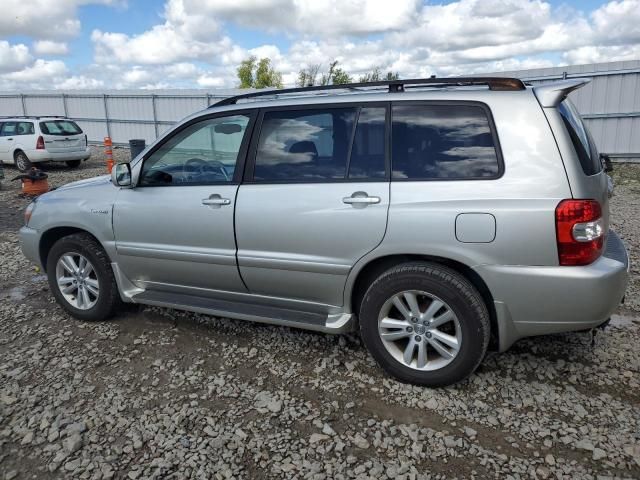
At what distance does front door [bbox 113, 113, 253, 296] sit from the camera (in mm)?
3461

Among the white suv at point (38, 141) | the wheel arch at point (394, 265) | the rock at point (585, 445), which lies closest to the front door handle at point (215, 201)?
the wheel arch at point (394, 265)

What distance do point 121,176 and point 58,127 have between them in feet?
39.2

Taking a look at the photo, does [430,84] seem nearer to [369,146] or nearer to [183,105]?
[369,146]

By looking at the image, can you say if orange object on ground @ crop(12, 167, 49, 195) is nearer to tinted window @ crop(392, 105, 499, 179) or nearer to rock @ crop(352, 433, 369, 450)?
tinted window @ crop(392, 105, 499, 179)

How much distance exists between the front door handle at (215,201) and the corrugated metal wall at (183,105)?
1135 centimetres

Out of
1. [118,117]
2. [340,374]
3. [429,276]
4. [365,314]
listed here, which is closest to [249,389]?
[340,374]

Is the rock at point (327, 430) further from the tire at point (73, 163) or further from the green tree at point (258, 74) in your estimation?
the green tree at point (258, 74)

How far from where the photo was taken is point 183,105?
18359 millimetres

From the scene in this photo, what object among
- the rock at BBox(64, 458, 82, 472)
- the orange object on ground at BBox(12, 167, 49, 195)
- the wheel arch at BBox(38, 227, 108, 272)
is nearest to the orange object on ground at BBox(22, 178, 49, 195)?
the orange object on ground at BBox(12, 167, 49, 195)

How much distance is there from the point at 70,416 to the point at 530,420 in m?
2.61

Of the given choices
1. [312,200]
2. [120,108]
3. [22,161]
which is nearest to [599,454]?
[312,200]

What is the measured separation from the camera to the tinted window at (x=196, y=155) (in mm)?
3588

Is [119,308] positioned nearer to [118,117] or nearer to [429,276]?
[429,276]

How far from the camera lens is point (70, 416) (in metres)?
2.88
